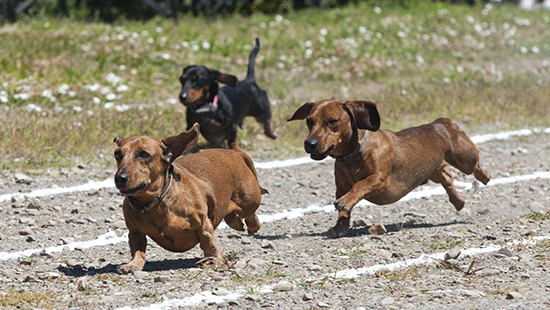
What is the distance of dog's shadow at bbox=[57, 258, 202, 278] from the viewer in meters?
4.43

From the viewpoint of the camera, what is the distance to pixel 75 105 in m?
10.4

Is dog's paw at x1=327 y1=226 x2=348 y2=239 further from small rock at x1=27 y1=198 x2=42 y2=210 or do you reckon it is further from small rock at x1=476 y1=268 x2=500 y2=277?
small rock at x1=27 y1=198 x2=42 y2=210

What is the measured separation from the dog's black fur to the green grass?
0.42m

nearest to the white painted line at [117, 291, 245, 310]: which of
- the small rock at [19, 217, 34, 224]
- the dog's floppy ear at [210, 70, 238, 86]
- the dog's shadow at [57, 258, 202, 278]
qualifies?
the dog's shadow at [57, 258, 202, 278]

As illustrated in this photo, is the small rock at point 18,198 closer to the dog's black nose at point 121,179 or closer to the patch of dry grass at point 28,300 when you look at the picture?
the patch of dry grass at point 28,300

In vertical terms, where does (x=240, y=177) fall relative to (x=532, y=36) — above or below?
above

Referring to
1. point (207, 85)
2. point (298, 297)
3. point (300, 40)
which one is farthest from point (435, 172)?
point (300, 40)

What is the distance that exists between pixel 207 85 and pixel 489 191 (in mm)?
3478

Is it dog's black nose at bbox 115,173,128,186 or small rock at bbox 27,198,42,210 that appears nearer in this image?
dog's black nose at bbox 115,173,128,186

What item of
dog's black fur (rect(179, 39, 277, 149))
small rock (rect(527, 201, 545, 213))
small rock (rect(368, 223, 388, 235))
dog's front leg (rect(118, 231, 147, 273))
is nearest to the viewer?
dog's front leg (rect(118, 231, 147, 273))

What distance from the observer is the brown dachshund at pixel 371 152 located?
16.9 feet

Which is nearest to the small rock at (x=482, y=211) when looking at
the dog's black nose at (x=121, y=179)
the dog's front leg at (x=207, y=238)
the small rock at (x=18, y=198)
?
the dog's front leg at (x=207, y=238)

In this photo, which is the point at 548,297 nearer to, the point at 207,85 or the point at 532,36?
the point at 207,85

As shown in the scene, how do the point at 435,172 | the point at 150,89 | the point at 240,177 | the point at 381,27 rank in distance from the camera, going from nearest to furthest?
1. the point at 240,177
2. the point at 435,172
3. the point at 150,89
4. the point at 381,27
